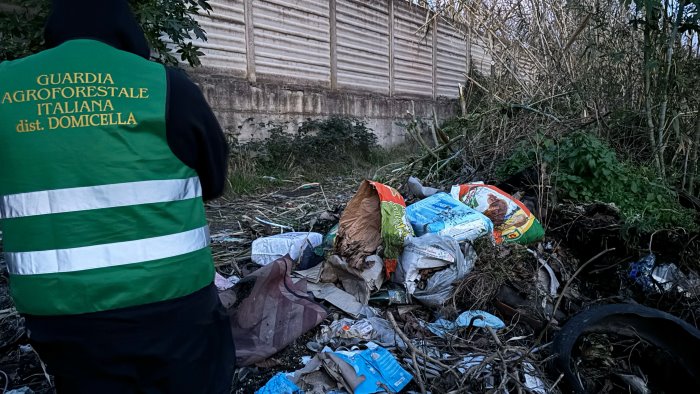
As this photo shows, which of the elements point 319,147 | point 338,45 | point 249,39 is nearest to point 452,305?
point 319,147

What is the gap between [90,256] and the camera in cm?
105

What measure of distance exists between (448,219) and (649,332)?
4.15ft

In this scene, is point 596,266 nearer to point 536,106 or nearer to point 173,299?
point 536,106

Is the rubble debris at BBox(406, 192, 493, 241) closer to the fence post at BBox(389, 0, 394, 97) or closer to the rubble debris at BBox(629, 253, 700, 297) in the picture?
the rubble debris at BBox(629, 253, 700, 297)

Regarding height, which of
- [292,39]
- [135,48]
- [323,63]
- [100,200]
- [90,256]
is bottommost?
[90,256]

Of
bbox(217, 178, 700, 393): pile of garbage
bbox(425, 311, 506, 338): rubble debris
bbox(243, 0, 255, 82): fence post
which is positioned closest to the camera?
bbox(217, 178, 700, 393): pile of garbage

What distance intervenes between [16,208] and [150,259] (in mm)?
323

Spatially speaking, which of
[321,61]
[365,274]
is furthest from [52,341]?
[321,61]

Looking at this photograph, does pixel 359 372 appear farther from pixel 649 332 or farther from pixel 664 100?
pixel 664 100

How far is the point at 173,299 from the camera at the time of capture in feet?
3.82

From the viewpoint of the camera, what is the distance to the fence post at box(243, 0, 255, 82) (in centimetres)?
654

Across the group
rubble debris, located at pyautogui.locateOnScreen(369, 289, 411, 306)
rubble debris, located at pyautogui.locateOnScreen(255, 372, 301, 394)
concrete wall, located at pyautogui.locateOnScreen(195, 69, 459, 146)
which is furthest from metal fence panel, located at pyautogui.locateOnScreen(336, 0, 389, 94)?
rubble debris, located at pyautogui.locateOnScreen(255, 372, 301, 394)

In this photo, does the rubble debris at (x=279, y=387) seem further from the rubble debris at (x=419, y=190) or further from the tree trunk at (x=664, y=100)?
the tree trunk at (x=664, y=100)

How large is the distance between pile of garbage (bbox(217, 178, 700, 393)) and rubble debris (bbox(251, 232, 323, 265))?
0.03 feet
